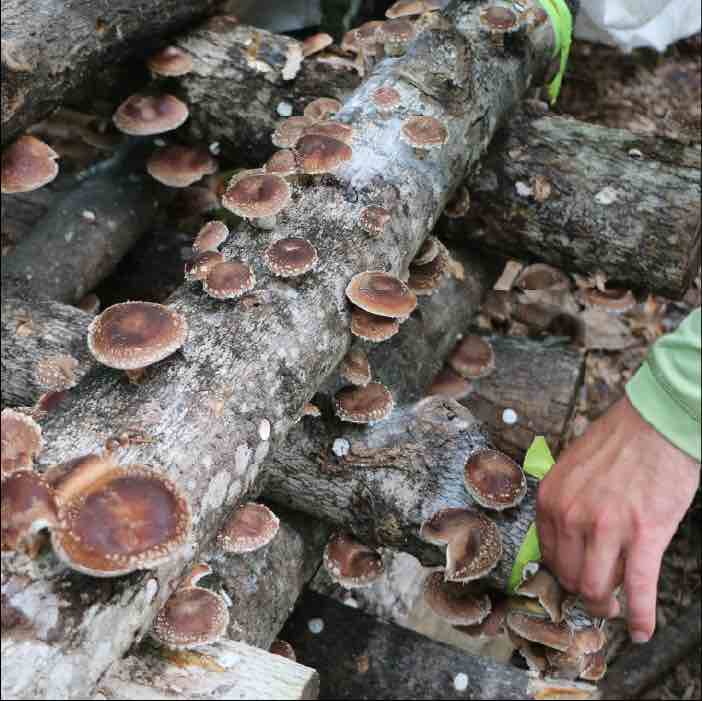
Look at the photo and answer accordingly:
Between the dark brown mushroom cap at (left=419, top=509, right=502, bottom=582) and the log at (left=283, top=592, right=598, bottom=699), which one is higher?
the dark brown mushroom cap at (left=419, top=509, right=502, bottom=582)

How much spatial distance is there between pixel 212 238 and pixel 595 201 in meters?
2.25

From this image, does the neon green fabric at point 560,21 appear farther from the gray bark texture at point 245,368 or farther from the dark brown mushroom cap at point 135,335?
the dark brown mushroom cap at point 135,335

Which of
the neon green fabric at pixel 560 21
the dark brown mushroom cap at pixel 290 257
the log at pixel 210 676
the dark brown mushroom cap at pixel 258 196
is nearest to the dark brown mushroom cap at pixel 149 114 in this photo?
the dark brown mushroom cap at pixel 258 196

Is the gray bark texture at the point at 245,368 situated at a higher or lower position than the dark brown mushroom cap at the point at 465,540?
higher

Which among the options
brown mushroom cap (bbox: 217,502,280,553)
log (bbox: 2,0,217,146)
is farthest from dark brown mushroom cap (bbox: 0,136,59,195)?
A: brown mushroom cap (bbox: 217,502,280,553)

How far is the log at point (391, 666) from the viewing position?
3.67 metres

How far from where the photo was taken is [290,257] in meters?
3.17

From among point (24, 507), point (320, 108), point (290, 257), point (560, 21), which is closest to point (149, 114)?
point (320, 108)

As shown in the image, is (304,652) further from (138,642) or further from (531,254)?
(531,254)

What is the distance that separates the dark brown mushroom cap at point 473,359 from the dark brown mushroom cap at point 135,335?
2290mm

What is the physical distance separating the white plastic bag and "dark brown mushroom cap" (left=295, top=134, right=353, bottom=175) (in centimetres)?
352

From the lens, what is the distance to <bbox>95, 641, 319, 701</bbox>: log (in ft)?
7.52

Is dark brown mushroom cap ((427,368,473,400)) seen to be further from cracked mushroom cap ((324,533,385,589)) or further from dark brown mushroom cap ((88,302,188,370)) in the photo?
dark brown mushroom cap ((88,302,188,370))

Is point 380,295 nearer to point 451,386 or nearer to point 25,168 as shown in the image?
point 451,386
